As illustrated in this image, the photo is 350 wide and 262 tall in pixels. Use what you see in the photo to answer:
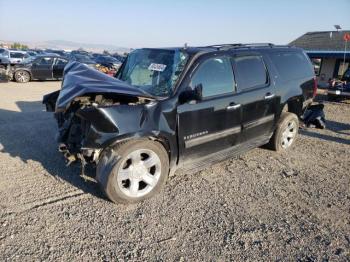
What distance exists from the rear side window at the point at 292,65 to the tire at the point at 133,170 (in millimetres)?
2932

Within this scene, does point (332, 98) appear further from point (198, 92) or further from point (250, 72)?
→ point (198, 92)

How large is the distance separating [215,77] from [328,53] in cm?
2407

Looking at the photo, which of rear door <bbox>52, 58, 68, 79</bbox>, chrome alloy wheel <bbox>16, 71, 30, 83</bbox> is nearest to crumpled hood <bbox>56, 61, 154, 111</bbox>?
chrome alloy wheel <bbox>16, 71, 30, 83</bbox>

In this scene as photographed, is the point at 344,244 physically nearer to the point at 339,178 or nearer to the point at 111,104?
the point at 339,178

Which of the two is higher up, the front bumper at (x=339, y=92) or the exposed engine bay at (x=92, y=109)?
the exposed engine bay at (x=92, y=109)

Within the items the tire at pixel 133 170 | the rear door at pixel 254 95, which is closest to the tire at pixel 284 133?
the rear door at pixel 254 95

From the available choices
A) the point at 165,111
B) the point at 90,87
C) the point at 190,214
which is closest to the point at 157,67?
the point at 165,111

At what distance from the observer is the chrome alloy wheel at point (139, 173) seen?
12.6 feet

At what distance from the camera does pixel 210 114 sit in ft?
14.4

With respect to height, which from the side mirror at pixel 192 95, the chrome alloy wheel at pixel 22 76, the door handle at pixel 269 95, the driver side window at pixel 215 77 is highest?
the driver side window at pixel 215 77

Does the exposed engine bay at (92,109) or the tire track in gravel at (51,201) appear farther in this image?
the tire track in gravel at (51,201)

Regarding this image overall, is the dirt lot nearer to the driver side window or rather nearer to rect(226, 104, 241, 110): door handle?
rect(226, 104, 241, 110): door handle

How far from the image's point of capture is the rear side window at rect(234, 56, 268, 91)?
4875 millimetres

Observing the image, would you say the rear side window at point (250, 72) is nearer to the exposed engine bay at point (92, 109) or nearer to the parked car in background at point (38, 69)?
the exposed engine bay at point (92, 109)
